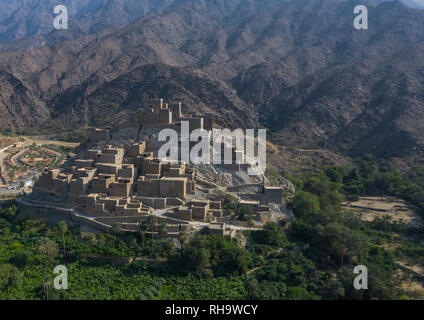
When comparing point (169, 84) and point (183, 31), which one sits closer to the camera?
point (169, 84)

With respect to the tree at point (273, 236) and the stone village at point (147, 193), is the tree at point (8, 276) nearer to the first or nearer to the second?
the stone village at point (147, 193)

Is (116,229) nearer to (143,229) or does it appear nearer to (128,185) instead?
(143,229)

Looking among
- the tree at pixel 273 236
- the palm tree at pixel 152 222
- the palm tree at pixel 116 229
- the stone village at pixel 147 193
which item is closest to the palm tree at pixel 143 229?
the palm tree at pixel 152 222

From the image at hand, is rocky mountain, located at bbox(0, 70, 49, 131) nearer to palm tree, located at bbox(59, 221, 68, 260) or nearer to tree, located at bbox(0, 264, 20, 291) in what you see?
palm tree, located at bbox(59, 221, 68, 260)

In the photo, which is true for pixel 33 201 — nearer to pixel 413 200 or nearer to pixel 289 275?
pixel 289 275

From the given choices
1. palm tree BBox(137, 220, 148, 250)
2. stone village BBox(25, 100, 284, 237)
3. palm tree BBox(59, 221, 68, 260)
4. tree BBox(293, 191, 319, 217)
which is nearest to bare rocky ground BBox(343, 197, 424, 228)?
tree BBox(293, 191, 319, 217)

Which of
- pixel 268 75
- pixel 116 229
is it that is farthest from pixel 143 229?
pixel 268 75

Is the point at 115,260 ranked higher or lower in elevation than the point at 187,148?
lower
